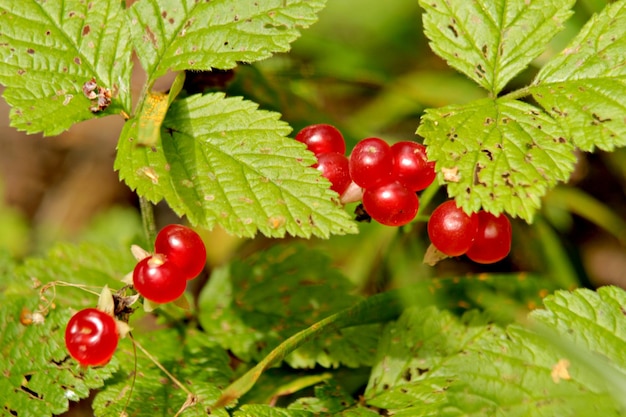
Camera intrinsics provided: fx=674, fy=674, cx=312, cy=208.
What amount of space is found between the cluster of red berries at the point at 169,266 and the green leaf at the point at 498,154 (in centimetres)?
66

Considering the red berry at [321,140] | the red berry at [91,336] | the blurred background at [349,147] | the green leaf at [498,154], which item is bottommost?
the blurred background at [349,147]

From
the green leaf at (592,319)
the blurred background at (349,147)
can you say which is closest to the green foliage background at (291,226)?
the green leaf at (592,319)

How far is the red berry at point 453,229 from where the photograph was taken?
1693 millimetres

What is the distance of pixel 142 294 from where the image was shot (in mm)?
1660

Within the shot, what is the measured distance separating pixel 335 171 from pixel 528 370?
2.35 ft

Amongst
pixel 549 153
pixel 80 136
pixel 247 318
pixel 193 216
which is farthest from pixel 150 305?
pixel 80 136

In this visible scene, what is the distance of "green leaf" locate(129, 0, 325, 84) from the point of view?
1923 mm

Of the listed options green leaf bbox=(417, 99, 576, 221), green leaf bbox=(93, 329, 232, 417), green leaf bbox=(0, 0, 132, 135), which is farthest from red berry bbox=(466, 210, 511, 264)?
green leaf bbox=(0, 0, 132, 135)

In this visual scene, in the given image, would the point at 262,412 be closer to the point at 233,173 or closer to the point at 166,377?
the point at 166,377

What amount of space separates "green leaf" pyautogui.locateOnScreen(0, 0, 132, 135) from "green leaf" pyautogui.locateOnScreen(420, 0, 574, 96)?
0.91 m

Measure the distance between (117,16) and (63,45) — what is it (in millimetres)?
180

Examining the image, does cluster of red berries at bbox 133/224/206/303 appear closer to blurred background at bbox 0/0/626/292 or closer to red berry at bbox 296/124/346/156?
red berry at bbox 296/124/346/156

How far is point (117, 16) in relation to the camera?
201cm

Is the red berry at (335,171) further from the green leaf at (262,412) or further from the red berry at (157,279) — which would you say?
the green leaf at (262,412)
